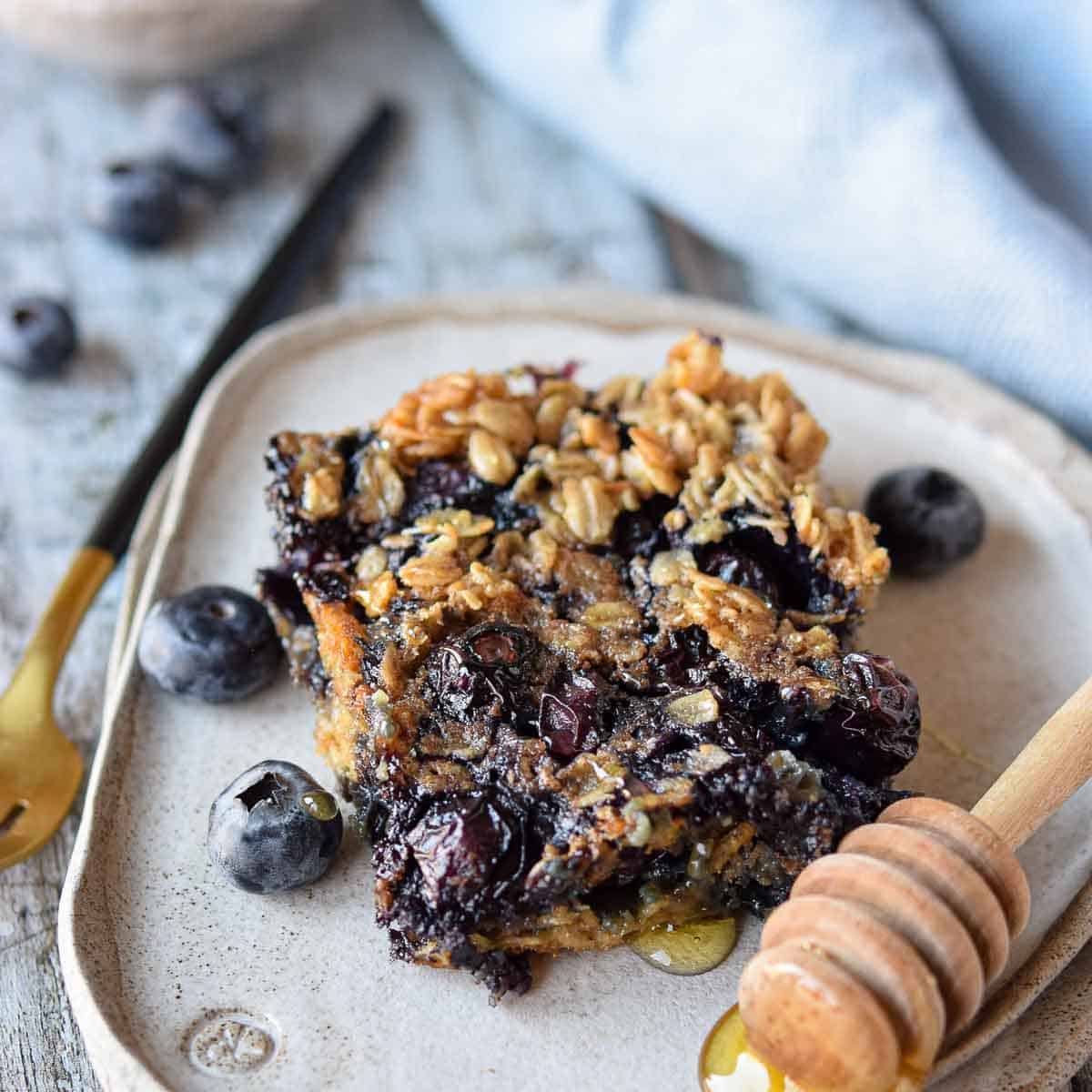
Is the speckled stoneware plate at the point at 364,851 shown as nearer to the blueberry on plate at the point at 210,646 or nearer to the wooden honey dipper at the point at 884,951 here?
the blueberry on plate at the point at 210,646

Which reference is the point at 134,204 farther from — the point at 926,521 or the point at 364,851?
the point at 926,521

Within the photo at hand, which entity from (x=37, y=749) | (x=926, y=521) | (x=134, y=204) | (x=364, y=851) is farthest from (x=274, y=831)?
(x=134, y=204)

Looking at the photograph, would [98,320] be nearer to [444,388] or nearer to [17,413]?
[17,413]

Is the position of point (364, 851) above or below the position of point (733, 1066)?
below

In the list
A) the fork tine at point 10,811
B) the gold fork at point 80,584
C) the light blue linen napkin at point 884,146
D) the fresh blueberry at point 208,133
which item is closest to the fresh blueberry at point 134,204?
the fresh blueberry at point 208,133

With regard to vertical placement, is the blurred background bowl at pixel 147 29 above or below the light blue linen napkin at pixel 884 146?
below

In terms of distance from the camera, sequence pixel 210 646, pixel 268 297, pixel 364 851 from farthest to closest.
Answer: pixel 268 297 → pixel 210 646 → pixel 364 851

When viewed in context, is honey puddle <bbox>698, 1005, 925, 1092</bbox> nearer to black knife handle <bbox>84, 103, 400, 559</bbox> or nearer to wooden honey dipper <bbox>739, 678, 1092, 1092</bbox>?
wooden honey dipper <bbox>739, 678, 1092, 1092</bbox>
